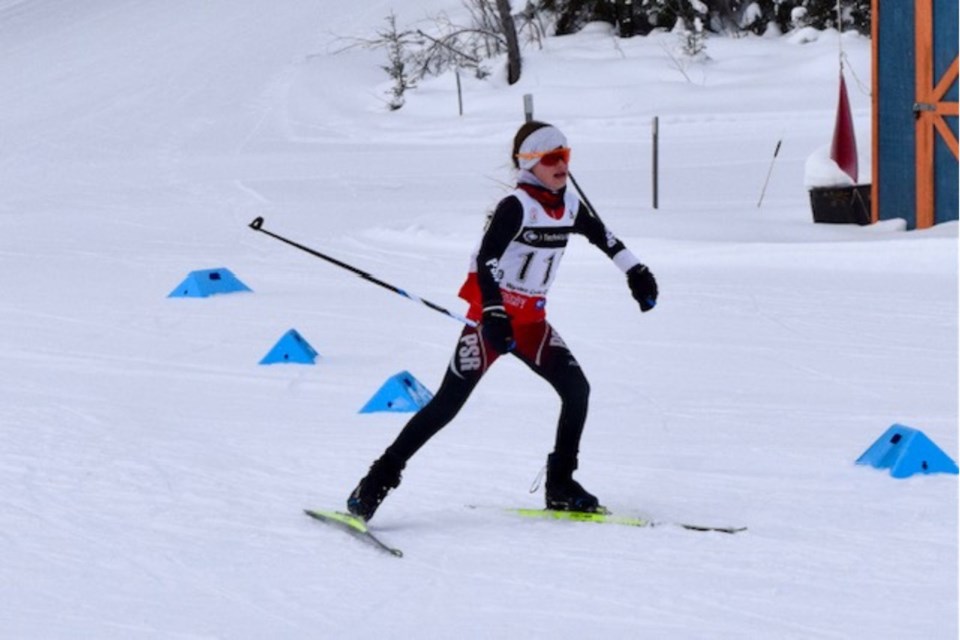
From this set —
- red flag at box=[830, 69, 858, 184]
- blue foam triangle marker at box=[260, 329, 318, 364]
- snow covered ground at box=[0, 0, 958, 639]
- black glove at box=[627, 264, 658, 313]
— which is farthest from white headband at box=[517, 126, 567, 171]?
red flag at box=[830, 69, 858, 184]

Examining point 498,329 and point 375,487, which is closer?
point 498,329

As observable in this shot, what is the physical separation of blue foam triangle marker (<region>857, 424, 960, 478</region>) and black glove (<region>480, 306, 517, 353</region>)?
1.93 m

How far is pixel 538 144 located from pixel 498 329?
2.45 ft

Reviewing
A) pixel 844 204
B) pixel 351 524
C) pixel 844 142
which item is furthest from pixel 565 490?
pixel 844 142

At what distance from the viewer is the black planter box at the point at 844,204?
1587 centimetres

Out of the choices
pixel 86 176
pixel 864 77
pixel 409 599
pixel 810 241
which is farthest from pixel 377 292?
pixel 864 77

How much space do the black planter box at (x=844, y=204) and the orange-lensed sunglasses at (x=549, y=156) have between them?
10.4 m

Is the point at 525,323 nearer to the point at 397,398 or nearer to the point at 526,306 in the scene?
the point at 526,306

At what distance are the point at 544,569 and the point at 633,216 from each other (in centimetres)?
1094

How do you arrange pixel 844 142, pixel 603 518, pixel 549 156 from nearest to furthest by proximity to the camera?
pixel 549 156
pixel 603 518
pixel 844 142

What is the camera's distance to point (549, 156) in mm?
5969

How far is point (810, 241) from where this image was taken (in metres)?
14.4

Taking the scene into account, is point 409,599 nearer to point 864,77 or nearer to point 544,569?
point 544,569

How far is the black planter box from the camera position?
52.1 ft
